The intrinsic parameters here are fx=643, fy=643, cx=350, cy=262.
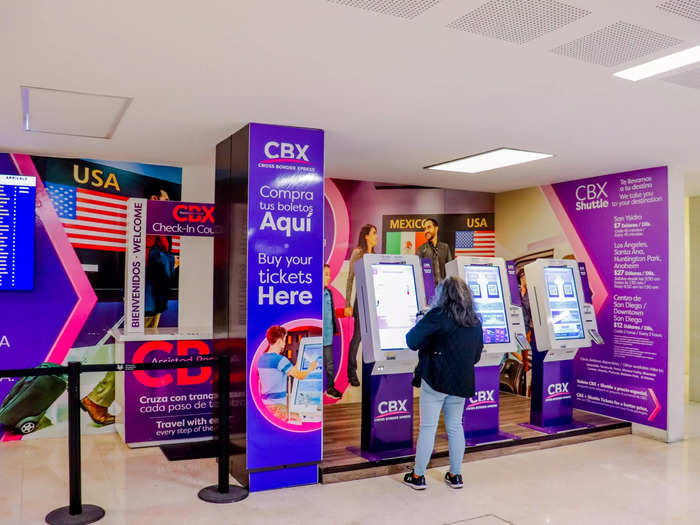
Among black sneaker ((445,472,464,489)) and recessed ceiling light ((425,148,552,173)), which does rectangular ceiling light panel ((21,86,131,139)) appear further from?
black sneaker ((445,472,464,489))

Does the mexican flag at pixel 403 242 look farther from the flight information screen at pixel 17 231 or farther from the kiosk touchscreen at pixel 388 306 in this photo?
the flight information screen at pixel 17 231

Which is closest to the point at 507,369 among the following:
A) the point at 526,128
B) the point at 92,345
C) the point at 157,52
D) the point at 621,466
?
the point at 621,466

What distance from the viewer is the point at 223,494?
439cm

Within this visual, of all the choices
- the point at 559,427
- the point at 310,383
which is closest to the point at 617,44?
the point at 310,383

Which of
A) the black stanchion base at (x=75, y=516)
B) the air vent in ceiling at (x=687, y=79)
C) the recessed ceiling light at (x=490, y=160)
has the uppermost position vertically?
the air vent in ceiling at (x=687, y=79)

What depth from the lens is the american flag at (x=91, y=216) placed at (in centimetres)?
606

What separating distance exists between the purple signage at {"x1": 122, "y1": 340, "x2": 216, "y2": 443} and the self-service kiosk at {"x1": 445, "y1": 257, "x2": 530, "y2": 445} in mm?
2336

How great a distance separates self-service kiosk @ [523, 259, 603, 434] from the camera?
605cm

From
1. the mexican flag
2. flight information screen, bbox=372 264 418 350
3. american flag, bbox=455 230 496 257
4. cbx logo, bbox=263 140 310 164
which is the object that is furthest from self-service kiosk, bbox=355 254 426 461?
american flag, bbox=455 230 496 257

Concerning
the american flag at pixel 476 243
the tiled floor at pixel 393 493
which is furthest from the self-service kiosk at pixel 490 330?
the american flag at pixel 476 243

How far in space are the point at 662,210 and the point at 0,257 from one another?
20.0 feet

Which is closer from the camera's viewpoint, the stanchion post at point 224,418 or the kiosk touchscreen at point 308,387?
the stanchion post at point 224,418

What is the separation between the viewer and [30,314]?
591 cm

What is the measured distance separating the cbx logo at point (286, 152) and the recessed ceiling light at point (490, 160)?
1.79 meters
